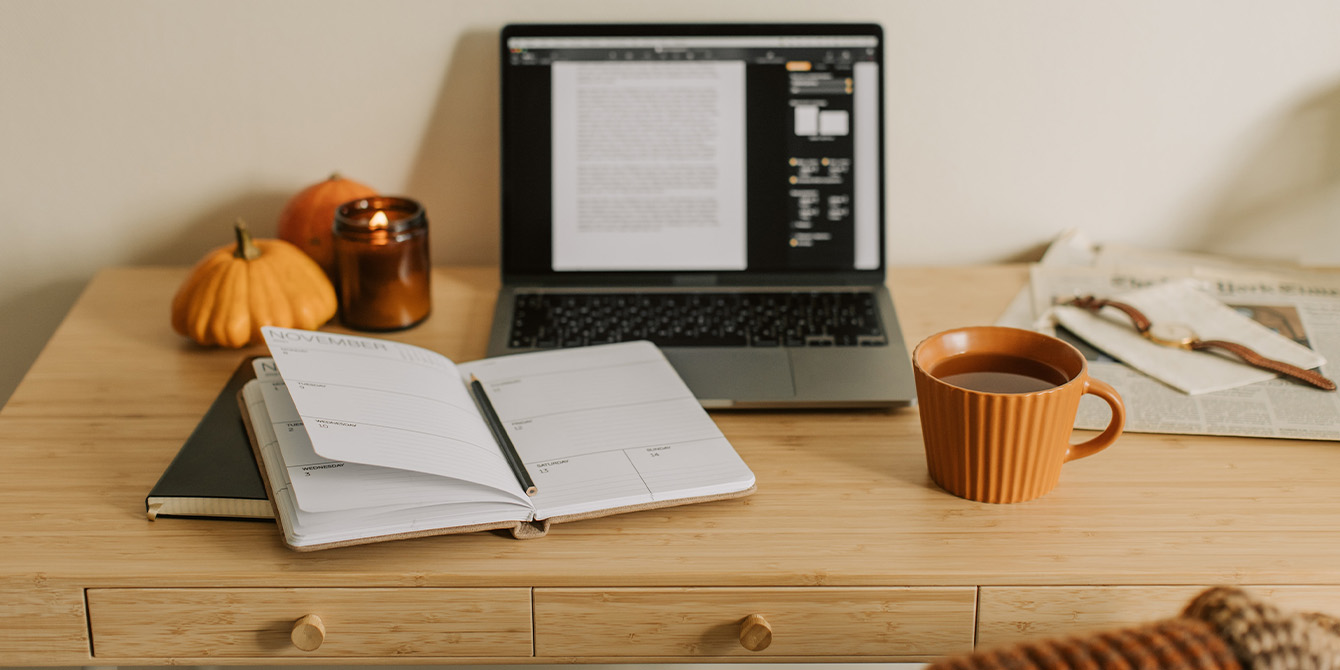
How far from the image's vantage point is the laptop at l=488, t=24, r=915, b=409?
39.6 inches

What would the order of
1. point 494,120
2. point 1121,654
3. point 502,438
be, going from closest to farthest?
point 1121,654 → point 502,438 → point 494,120

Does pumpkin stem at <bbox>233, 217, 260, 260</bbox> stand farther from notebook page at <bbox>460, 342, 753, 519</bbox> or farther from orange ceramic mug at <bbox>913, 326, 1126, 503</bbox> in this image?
orange ceramic mug at <bbox>913, 326, 1126, 503</bbox>

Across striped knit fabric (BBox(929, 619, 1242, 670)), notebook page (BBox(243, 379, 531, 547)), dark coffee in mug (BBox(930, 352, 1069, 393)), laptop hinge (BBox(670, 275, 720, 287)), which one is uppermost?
laptop hinge (BBox(670, 275, 720, 287))

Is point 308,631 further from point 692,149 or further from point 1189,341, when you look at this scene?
point 1189,341

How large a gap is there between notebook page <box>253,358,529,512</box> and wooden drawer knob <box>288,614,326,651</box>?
8 cm

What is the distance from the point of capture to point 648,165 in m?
1.02

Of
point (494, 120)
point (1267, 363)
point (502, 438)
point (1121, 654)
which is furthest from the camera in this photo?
point (494, 120)

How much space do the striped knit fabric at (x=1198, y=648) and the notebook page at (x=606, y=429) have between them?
30cm

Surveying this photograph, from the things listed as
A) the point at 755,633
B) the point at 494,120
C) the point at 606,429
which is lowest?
the point at 755,633

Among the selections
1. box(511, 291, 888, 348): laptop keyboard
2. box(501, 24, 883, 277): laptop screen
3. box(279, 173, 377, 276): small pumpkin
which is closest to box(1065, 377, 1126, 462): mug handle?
box(511, 291, 888, 348): laptop keyboard

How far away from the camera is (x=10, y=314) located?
3.74 ft

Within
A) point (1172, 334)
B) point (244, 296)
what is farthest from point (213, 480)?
point (1172, 334)

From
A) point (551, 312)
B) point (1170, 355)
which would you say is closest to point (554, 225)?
point (551, 312)

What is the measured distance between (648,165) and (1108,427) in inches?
20.5
